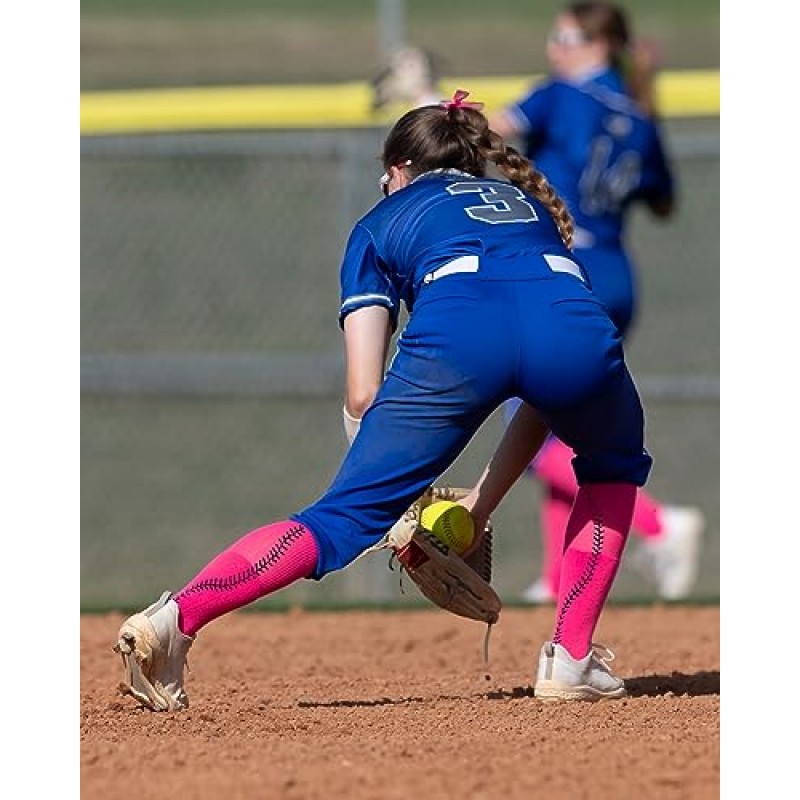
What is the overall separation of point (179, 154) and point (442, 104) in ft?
18.0

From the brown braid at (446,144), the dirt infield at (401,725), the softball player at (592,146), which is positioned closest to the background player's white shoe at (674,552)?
the softball player at (592,146)

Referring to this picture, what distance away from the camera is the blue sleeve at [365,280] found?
5.09 m

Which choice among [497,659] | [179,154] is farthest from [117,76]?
[497,659]

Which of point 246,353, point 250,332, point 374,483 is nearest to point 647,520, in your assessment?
point 374,483

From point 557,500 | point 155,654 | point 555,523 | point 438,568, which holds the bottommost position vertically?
point 555,523

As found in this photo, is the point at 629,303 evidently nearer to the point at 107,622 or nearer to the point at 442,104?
the point at 107,622

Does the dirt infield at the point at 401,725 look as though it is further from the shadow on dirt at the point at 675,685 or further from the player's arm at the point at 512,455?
the player's arm at the point at 512,455

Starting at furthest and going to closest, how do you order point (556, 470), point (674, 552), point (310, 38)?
1. point (310, 38)
2. point (674, 552)
3. point (556, 470)

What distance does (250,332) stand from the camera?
13820 mm

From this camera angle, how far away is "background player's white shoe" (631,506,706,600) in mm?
9414

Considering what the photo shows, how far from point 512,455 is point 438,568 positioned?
1.24ft

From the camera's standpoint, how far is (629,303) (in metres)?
8.79

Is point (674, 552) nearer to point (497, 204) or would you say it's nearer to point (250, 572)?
point (497, 204)

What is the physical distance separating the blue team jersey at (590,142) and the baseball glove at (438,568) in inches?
134
